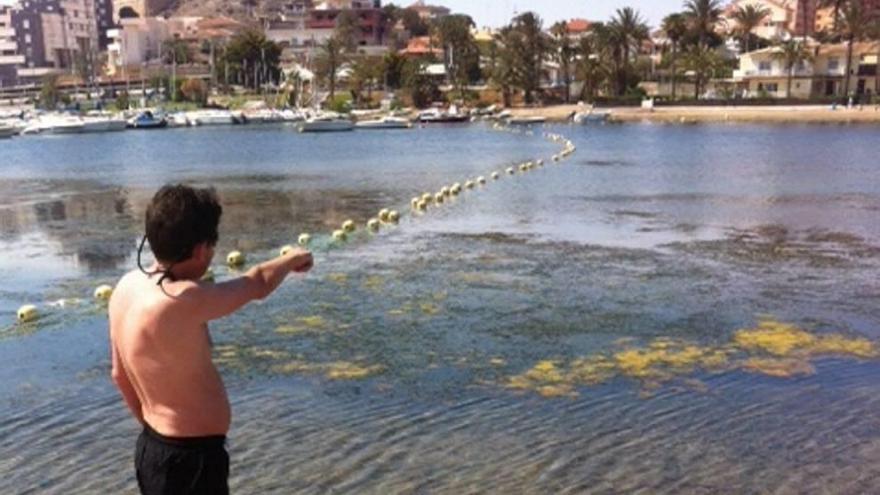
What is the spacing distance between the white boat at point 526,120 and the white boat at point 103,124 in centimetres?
4572

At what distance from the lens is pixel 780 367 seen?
33.8 feet

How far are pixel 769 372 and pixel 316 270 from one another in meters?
9.11

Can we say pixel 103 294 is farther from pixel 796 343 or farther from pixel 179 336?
pixel 179 336

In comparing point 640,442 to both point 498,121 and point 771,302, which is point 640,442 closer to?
point 771,302

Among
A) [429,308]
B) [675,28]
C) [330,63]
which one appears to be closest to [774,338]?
[429,308]

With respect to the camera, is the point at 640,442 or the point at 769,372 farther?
the point at 769,372

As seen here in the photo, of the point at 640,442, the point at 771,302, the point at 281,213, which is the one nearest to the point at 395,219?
the point at 281,213

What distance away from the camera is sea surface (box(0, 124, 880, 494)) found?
7766 millimetres

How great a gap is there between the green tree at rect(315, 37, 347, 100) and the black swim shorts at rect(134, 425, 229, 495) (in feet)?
431

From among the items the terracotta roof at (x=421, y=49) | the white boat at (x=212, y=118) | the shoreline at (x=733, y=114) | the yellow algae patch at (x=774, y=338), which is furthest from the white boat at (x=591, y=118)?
the yellow algae patch at (x=774, y=338)

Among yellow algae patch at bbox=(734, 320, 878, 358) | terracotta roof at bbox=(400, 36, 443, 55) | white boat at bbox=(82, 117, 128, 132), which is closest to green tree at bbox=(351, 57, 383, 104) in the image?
terracotta roof at bbox=(400, 36, 443, 55)

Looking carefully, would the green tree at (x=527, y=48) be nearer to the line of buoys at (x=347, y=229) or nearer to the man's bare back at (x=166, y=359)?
the line of buoys at (x=347, y=229)

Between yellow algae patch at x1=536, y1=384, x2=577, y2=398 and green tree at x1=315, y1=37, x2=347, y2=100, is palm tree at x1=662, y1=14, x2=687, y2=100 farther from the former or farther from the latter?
yellow algae patch at x1=536, y1=384, x2=577, y2=398

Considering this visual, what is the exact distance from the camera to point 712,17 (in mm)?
117812
